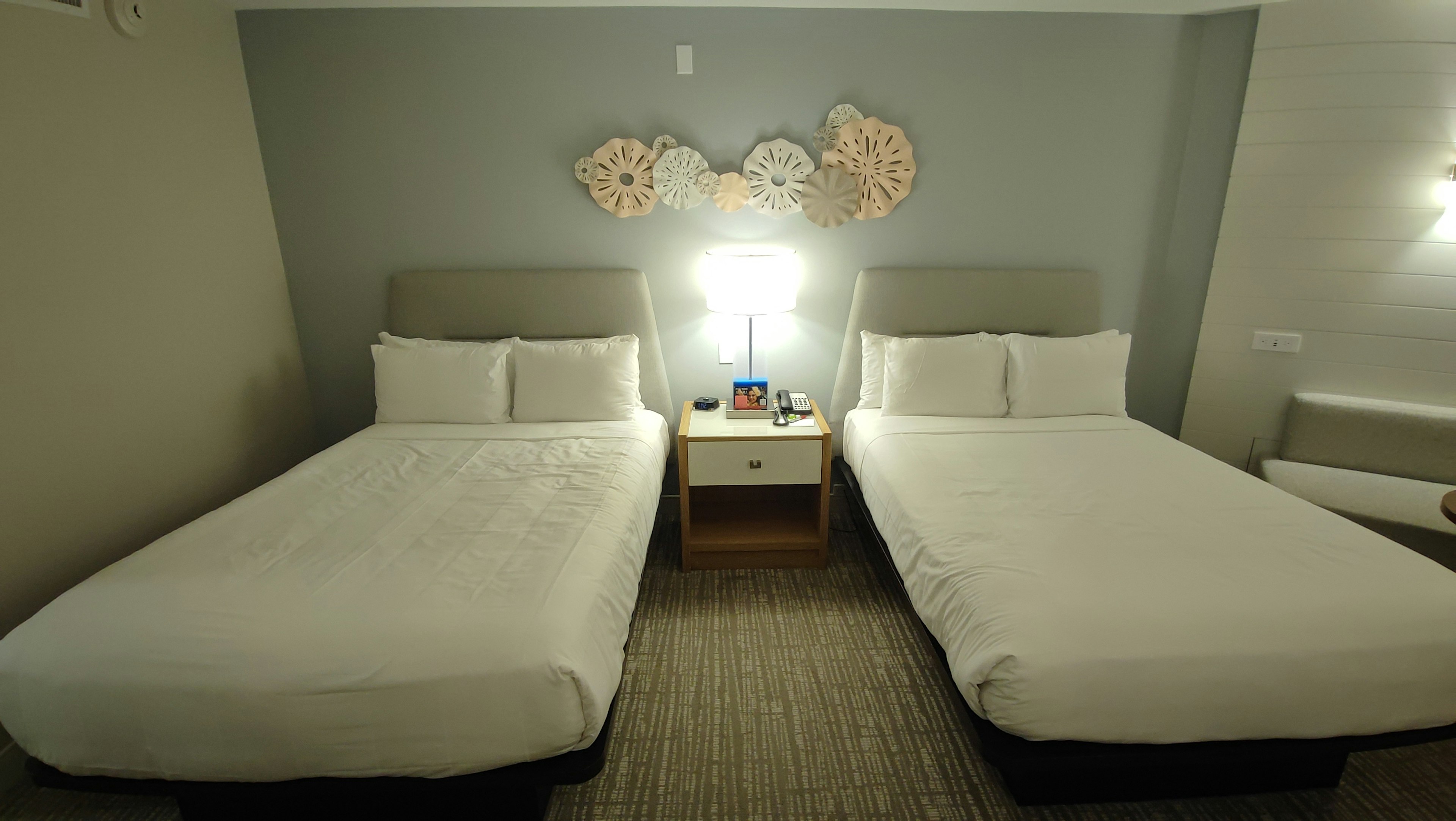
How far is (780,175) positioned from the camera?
9.11 ft

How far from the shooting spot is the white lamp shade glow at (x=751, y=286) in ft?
8.59

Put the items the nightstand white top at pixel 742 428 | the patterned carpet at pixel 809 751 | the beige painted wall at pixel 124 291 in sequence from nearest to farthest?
the patterned carpet at pixel 809 751 → the beige painted wall at pixel 124 291 → the nightstand white top at pixel 742 428

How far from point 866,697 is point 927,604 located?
0.45 metres

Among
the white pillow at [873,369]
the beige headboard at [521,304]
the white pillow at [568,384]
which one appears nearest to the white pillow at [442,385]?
the white pillow at [568,384]

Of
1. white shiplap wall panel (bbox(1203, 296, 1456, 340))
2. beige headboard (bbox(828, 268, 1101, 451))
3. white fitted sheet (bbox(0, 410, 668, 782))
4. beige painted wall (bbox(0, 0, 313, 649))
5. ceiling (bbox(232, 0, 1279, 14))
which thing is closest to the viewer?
white fitted sheet (bbox(0, 410, 668, 782))

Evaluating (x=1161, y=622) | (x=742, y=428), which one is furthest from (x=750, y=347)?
(x=1161, y=622)

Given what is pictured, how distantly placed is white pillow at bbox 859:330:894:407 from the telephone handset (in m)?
0.26

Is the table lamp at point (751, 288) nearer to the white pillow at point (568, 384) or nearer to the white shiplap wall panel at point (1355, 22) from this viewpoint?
the white pillow at point (568, 384)

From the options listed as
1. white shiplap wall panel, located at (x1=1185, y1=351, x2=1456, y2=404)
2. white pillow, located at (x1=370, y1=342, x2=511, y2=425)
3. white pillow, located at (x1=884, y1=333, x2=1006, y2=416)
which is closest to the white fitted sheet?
white pillow, located at (x1=370, y1=342, x2=511, y2=425)

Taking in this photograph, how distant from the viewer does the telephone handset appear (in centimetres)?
263

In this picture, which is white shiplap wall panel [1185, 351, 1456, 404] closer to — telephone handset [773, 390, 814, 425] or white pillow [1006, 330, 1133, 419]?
white pillow [1006, 330, 1133, 419]

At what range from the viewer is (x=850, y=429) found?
2.74 m

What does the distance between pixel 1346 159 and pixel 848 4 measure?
7.03ft

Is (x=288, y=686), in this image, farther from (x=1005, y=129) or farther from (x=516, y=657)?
(x=1005, y=129)
